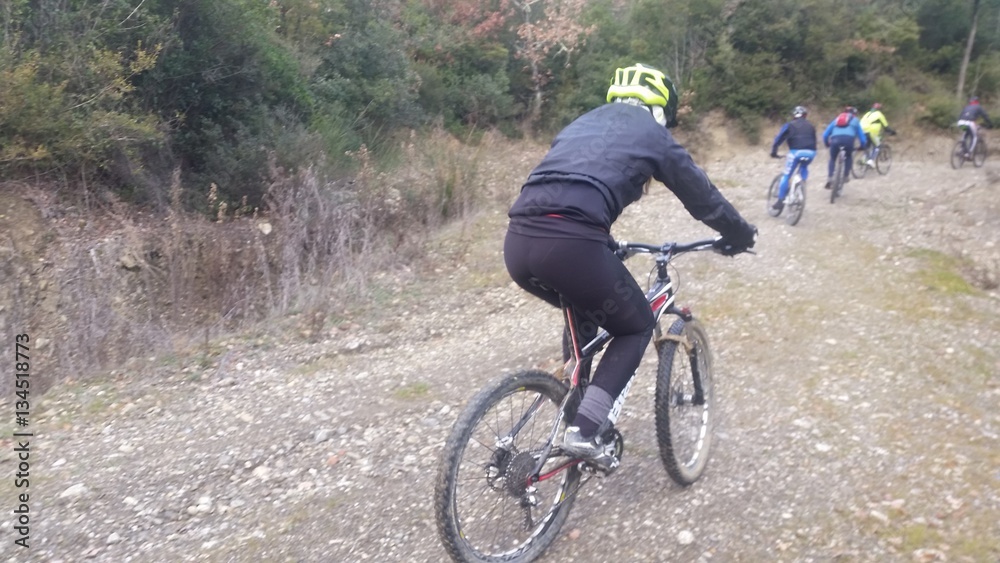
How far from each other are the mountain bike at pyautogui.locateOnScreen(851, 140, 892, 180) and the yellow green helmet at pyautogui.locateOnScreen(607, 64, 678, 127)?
13.1 metres

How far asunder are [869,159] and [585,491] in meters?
13.9

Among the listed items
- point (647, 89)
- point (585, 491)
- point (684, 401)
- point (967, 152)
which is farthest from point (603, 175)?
point (967, 152)

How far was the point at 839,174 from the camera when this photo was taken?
39.0ft

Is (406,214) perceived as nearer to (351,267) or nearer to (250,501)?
(351,267)

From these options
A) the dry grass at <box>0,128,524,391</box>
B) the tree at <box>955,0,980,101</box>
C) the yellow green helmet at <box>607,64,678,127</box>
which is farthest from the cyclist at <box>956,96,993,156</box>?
the yellow green helmet at <box>607,64,678,127</box>

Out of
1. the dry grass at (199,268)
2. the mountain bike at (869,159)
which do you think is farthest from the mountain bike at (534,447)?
the mountain bike at (869,159)

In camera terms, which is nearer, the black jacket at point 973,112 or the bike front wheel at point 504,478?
the bike front wheel at point 504,478

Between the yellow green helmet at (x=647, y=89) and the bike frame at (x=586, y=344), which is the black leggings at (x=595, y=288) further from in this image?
the yellow green helmet at (x=647, y=89)

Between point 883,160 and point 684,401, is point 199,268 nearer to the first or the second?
point 684,401

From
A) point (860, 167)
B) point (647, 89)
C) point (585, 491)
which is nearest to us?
point (647, 89)

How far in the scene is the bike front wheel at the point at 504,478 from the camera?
107 inches

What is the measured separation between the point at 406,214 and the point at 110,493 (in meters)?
5.81

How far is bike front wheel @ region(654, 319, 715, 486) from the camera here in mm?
3336

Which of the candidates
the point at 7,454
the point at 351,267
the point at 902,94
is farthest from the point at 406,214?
the point at 902,94
